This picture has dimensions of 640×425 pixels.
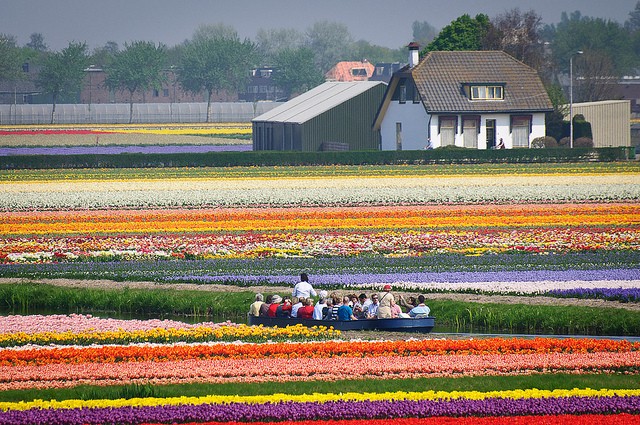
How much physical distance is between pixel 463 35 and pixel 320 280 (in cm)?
8319

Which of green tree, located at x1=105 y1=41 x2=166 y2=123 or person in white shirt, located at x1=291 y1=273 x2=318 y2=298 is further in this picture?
green tree, located at x1=105 y1=41 x2=166 y2=123

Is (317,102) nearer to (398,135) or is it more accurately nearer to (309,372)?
(398,135)

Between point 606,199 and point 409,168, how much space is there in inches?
977

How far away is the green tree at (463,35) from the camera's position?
115m

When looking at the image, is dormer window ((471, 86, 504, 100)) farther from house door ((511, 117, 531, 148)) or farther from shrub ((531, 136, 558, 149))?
shrub ((531, 136, 558, 149))

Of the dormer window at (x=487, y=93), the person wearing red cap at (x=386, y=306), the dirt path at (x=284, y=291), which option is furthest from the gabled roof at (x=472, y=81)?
Answer: the person wearing red cap at (x=386, y=306)

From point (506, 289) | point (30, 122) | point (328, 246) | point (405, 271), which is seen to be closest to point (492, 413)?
point (506, 289)

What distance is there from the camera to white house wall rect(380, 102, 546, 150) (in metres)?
95.4

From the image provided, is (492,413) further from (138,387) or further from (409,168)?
(409,168)

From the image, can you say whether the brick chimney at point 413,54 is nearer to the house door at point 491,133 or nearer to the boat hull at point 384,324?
the house door at point 491,133

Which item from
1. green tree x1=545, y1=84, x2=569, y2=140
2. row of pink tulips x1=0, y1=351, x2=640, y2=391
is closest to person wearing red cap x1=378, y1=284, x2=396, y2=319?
row of pink tulips x1=0, y1=351, x2=640, y2=391

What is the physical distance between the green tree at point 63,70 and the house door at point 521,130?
108251mm

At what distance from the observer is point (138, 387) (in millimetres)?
21656

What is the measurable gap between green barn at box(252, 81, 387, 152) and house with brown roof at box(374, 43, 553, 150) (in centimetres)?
159
